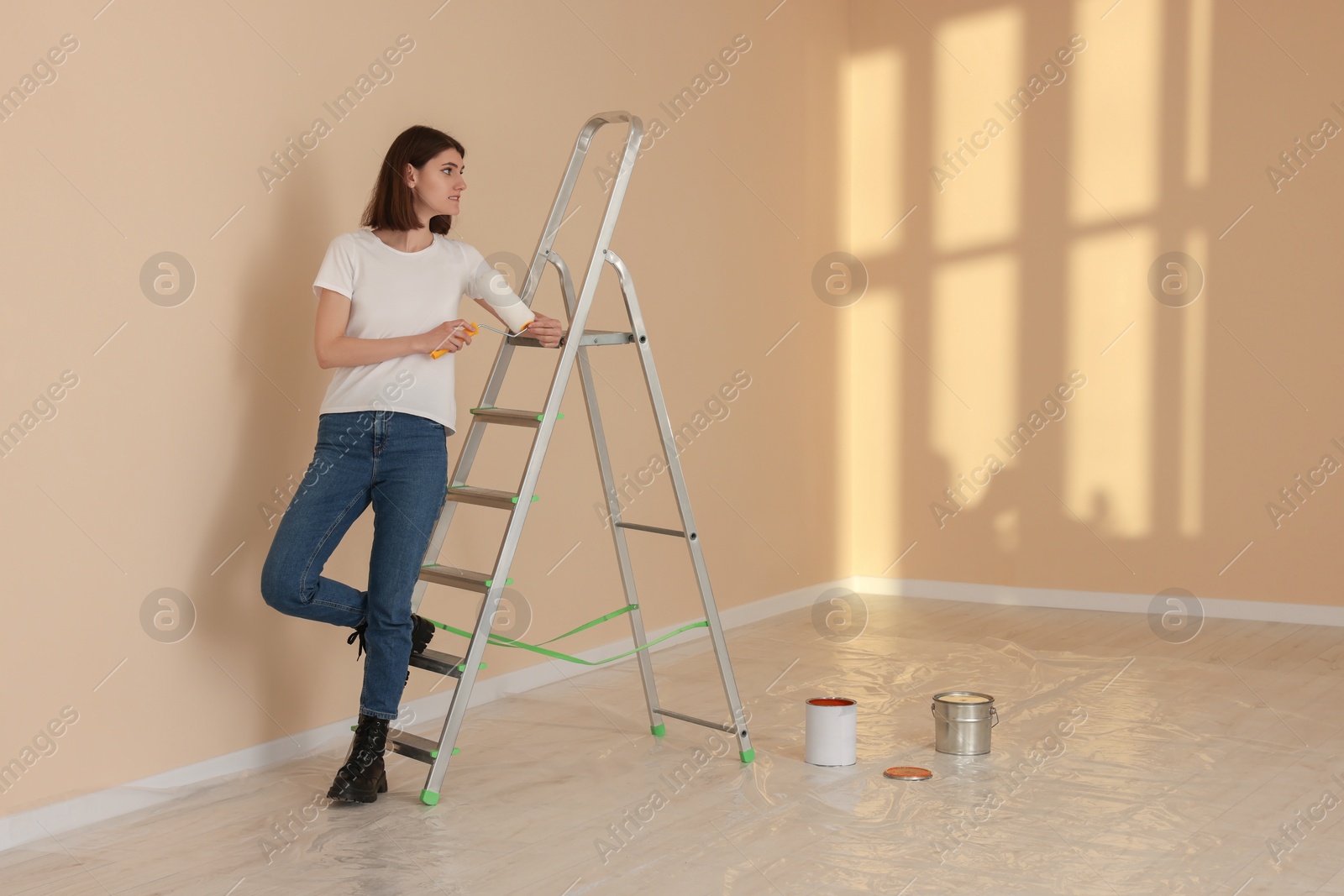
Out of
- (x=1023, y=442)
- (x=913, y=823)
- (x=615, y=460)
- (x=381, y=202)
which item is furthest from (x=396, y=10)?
(x=1023, y=442)

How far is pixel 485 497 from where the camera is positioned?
2.69 meters

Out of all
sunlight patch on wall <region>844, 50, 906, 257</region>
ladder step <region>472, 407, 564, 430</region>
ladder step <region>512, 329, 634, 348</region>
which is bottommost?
ladder step <region>472, 407, 564, 430</region>

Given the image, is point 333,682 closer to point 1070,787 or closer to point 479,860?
point 479,860

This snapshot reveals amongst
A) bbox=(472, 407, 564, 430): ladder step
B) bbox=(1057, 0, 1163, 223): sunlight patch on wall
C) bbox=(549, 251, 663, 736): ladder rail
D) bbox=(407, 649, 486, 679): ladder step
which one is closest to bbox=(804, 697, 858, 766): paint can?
bbox=(549, 251, 663, 736): ladder rail

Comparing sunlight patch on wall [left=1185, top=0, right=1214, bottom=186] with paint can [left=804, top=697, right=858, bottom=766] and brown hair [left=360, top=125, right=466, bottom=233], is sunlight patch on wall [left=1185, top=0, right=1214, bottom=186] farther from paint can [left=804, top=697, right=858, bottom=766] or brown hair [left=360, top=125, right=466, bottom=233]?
brown hair [left=360, top=125, right=466, bottom=233]

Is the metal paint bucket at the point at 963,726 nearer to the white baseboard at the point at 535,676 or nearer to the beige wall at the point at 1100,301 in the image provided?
the white baseboard at the point at 535,676

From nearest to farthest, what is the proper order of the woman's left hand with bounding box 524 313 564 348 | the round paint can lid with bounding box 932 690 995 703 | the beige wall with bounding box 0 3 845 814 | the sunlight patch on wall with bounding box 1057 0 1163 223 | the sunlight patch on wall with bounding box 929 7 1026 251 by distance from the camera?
the beige wall with bounding box 0 3 845 814
the woman's left hand with bounding box 524 313 564 348
the round paint can lid with bounding box 932 690 995 703
the sunlight patch on wall with bounding box 1057 0 1163 223
the sunlight patch on wall with bounding box 929 7 1026 251

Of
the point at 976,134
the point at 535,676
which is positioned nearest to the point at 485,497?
the point at 535,676

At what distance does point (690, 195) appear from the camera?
439 cm

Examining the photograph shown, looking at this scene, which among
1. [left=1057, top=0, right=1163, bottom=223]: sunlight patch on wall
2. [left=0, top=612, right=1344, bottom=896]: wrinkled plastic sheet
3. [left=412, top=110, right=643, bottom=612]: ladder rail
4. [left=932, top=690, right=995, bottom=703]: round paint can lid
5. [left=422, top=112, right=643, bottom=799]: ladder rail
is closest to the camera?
[left=0, top=612, right=1344, bottom=896]: wrinkled plastic sheet

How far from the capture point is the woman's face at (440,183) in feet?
8.88

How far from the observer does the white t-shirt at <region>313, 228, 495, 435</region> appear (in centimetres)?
263

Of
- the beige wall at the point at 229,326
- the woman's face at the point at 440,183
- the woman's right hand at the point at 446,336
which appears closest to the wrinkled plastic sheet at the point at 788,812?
the beige wall at the point at 229,326

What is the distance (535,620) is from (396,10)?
181 cm
